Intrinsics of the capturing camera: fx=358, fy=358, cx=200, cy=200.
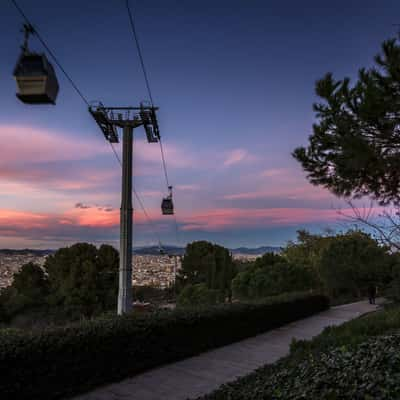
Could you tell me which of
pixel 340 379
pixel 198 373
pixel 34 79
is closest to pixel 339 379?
pixel 340 379

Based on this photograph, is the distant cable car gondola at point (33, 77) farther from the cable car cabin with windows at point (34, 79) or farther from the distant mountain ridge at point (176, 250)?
the distant mountain ridge at point (176, 250)

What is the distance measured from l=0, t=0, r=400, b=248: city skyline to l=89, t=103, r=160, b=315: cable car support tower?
0.33 m

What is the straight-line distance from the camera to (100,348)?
5.18 meters

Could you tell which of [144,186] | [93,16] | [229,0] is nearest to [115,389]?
[93,16]

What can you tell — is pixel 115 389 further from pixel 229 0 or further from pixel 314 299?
pixel 314 299

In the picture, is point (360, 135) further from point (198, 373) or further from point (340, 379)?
point (340, 379)

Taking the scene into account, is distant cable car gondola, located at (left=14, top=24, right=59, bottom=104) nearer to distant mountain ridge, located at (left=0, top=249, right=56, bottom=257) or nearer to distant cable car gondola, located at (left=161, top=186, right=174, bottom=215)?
distant cable car gondola, located at (left=161, top=186, right=174, bottom=215)

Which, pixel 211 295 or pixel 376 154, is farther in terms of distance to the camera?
pixel 211 295

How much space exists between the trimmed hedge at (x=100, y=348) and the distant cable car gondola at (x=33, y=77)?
2959 mm

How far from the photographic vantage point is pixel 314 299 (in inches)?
559

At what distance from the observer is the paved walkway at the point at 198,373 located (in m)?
4.91

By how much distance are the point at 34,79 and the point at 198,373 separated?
5.01m

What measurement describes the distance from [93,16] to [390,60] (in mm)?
6222

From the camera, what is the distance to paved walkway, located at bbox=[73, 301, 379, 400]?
16.1ft
